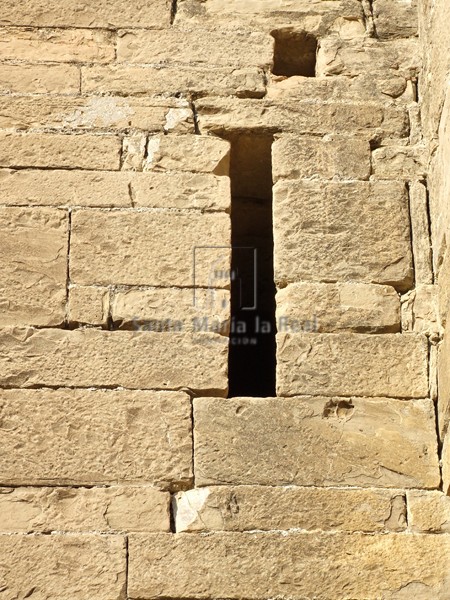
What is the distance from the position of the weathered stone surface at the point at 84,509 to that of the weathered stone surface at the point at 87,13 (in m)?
2.37

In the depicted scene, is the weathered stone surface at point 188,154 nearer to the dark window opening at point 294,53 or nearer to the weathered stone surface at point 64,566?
the dark window opening at point 294,53

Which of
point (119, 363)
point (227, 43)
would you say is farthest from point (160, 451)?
point (227, 43)

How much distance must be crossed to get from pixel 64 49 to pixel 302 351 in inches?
76.0

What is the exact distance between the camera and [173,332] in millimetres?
5121

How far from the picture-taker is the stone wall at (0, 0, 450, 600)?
15.4 ft

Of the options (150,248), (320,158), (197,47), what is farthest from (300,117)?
(150,248)

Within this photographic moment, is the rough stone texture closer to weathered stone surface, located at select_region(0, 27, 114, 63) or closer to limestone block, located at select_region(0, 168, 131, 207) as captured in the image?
A: limestone block, located at select_region(0, 168, 131, 207)

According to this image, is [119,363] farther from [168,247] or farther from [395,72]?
[395,72]

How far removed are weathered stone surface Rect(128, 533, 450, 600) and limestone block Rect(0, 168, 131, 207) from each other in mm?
1544

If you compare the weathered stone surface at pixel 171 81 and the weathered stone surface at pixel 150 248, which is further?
the weathered stone surface at pixel 171 81

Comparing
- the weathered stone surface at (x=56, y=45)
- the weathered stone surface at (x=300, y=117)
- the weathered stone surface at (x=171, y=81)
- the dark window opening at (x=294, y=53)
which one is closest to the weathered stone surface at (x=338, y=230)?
the weathered stone surface at (x=300, y=117)

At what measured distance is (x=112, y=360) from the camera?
5.03 meters

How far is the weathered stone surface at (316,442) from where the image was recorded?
4848mm

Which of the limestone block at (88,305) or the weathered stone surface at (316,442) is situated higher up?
the limestone block at (88,305)
